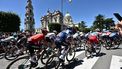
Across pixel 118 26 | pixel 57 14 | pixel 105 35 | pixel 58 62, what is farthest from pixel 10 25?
pixel 57 14

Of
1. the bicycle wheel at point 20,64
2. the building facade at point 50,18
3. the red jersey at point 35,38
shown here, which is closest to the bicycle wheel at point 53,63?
the red jersey at point 35,38

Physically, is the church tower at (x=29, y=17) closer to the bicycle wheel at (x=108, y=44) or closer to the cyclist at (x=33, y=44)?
the bicycle wheel at (x=108, y=44)

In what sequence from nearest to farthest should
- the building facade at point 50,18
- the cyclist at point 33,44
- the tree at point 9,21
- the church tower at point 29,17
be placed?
1. the cyclist at point 33,44
2. the tree at point 9,21
3. the church tower at point 29,17
4. the building facade at point 50,18

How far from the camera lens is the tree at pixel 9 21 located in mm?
47562

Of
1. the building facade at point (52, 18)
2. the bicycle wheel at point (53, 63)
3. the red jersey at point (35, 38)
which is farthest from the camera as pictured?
the building facade at point (52, 18)

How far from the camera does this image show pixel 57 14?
358 feet

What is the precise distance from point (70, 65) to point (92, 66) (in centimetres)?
103

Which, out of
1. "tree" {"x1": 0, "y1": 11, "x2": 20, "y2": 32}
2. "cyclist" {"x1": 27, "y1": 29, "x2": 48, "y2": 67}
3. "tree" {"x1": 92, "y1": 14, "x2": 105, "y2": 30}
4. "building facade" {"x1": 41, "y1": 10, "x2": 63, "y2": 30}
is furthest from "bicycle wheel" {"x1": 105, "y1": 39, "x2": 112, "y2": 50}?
"tree" {"x1": 92, "y1": 14, "x2": 105, "y2": 30}

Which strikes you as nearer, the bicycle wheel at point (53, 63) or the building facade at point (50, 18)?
the bicycle wheel at point (53, 63)

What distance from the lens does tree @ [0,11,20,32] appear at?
4756 centimetres

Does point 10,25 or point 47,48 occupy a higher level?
point 10,25

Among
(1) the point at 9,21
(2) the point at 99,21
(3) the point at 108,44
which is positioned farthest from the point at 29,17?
(2) the point at 99,21

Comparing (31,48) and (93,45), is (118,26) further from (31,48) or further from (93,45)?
(93,45)

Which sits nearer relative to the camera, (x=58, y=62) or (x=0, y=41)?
(x=58, y=62)
